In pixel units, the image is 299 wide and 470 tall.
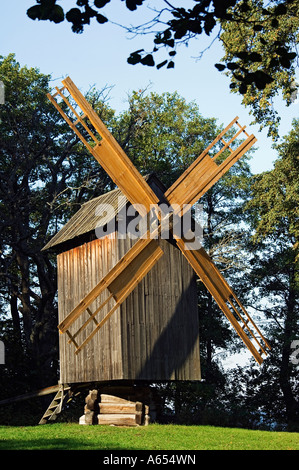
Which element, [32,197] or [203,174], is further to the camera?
[32,197]

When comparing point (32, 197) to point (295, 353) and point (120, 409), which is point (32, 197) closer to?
point (120, 409)

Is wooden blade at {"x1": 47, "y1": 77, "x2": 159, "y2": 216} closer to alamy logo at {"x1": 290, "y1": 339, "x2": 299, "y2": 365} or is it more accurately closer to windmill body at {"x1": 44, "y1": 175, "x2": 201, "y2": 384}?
windmill body at {"x1": 44, "y1": 175, "x2": 201, "y2": 384}

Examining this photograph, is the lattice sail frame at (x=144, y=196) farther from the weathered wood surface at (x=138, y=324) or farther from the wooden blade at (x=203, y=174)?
the weathered wood surface at (x=138, y=324)

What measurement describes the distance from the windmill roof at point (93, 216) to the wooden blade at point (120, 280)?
7.80ft

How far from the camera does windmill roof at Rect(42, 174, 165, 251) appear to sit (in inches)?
712

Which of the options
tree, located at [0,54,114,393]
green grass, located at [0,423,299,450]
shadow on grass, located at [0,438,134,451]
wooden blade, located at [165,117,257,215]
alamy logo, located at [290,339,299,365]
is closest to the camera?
shadow on grass, located at [0,438,134,451]

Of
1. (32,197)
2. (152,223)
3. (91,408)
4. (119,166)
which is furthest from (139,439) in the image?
(32,197)

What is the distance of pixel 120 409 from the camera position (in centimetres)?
1831

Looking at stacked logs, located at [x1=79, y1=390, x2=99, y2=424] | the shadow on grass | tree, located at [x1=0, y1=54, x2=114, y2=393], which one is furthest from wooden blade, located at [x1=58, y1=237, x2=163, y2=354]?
tree, located at [x1=0, y1=54, x2=114, y2=393]

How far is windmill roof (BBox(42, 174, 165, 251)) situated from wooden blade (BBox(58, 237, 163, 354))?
2377mm

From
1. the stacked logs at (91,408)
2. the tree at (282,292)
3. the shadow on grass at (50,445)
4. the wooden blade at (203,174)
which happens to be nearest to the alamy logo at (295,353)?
the tree at (282,292)

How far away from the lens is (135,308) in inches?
697

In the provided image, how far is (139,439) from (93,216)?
692cm

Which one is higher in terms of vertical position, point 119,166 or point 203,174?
point 119,166
